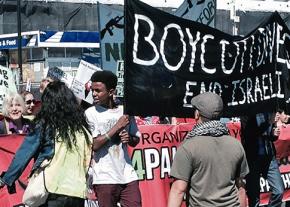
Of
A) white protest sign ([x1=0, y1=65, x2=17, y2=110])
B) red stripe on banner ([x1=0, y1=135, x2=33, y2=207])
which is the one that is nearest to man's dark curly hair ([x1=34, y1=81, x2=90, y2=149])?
red stripe on banner ([x1=0, y1=135, x2=33, y2=207])

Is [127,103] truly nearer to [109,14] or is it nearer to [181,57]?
[181,57]

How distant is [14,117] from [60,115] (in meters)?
2.26

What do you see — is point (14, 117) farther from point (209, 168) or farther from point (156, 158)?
point (209, 168)

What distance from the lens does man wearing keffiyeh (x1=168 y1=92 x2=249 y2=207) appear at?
4723mm

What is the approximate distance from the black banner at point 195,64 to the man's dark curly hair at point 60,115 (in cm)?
87

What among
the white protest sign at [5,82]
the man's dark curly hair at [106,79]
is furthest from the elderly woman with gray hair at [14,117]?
the white protest sign at [5,82]

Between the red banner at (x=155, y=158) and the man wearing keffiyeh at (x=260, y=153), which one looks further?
the red banner at (x=155, y=158)

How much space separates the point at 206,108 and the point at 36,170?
130 centimetres

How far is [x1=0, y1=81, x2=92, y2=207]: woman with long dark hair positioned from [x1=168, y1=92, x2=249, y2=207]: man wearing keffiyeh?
2.54 feet

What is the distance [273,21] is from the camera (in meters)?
7.10

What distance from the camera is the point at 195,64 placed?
21.4 feet

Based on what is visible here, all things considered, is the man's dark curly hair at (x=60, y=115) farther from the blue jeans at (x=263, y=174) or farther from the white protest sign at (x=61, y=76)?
the white protest sign at (x=61, y=76)

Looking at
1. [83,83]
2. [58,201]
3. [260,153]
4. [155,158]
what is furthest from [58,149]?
[83,83]

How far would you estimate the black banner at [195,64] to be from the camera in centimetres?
611
